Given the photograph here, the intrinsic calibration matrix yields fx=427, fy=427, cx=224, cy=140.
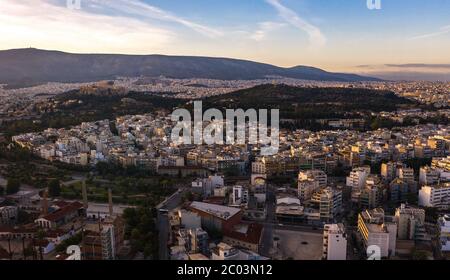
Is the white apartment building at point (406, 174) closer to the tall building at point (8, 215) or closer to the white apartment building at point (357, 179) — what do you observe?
the white apartment building at point (357, 179)

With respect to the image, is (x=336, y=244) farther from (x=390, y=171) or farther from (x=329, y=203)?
(x=390, y=171)

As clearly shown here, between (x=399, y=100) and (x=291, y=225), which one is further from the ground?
(x=399, y=100)

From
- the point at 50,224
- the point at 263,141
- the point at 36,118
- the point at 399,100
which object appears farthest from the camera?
the point at 399,100

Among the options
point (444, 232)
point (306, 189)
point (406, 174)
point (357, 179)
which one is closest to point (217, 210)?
point (306, 189)

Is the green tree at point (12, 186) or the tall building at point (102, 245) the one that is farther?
the green tree at point (12, 186)

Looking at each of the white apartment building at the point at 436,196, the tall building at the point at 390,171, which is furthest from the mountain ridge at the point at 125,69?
the white apartment building at the point at 436,196
